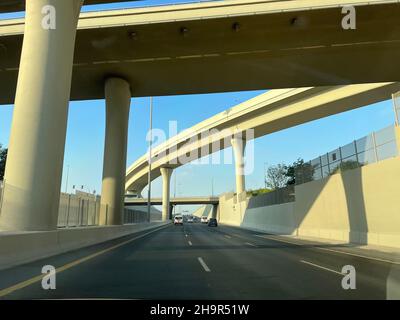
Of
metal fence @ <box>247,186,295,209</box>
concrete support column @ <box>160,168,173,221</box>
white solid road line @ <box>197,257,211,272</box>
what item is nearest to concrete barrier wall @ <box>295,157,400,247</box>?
metal fence @ <box>247,186,295,209</box>

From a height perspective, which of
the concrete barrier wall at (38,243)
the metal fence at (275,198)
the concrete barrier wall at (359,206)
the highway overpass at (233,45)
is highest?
the highway overpass at (233,45)

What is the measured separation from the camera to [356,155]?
25953 millimetres

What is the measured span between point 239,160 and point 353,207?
149 ft

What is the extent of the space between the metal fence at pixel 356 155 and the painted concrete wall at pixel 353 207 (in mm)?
562

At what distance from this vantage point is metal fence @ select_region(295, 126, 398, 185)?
72.3 feet

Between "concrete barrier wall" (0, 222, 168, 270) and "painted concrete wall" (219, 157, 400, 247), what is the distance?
14588mm

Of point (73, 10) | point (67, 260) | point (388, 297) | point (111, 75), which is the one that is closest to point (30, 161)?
point (67, 260)

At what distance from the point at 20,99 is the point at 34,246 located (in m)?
5.42

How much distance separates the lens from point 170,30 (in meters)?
22.0

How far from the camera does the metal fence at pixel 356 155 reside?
22.0m

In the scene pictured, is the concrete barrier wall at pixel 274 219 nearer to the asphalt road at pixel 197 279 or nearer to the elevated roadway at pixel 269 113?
the elevated roadway at pixel 269 113

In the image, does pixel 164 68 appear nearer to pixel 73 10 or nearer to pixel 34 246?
pixel 73 10

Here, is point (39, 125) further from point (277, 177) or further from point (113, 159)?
point (277, 177)

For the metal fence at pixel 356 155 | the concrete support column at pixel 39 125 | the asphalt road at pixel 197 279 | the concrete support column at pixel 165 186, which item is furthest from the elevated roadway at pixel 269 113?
the concrete support column at pixel 39 125
